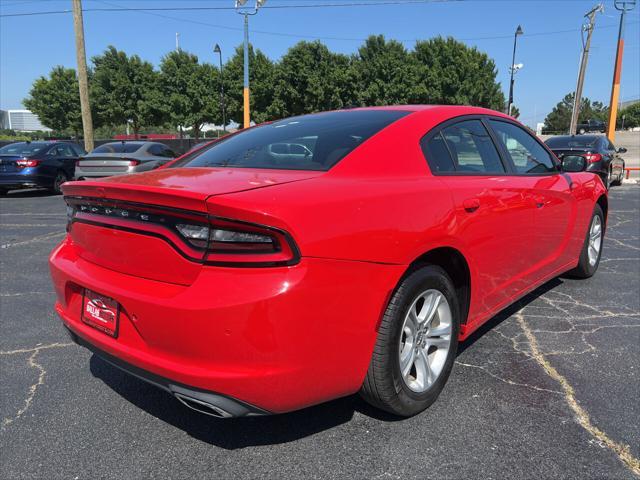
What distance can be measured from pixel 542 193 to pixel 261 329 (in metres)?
2.50

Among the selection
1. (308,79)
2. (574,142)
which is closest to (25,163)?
(574,142)

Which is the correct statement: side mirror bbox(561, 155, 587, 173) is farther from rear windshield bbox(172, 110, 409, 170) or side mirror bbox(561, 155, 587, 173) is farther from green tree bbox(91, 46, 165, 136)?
green tree bbox(91, 46, 165, 136)

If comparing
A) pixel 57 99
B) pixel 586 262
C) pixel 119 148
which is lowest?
pixel 586 262

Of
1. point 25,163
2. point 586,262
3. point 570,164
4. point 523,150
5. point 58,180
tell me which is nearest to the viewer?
point 523,150

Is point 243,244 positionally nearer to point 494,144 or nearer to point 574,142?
point 494,144

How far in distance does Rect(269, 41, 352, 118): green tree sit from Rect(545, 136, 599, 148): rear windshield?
25913 millimetres

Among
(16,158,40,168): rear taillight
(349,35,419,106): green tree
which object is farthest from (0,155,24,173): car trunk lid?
(349,35,419,106): green tree

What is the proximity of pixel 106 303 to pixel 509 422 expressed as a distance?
6.47ft

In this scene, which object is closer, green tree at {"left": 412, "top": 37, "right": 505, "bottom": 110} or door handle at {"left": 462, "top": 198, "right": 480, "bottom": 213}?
door handle at {"left": 462, "top": 198, "right": 480, "bottom": 213}

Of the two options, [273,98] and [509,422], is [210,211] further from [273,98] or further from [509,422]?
[273,98]

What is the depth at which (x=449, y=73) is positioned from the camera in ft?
132

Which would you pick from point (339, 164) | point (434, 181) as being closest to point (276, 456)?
point (339, 164)

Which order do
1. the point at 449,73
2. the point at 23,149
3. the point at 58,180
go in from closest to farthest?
the point at 23,149 < the point at 58,180 < the point at 449,73

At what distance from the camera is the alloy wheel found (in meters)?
2.38
